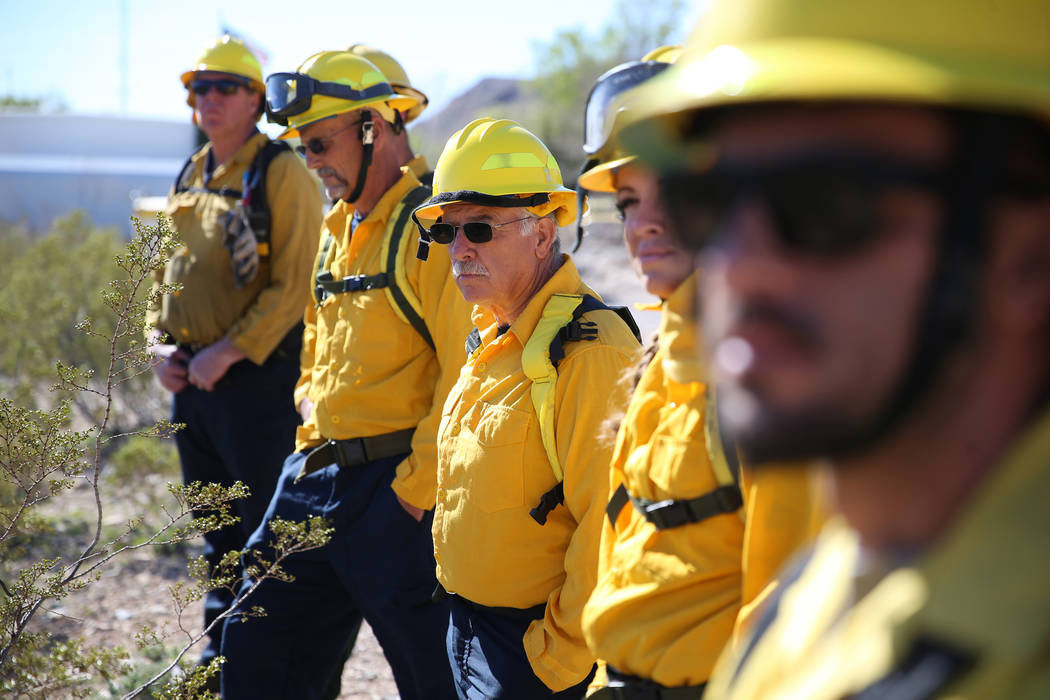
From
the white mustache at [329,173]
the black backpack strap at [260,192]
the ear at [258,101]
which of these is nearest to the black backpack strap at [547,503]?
the white mustache at [329,173]

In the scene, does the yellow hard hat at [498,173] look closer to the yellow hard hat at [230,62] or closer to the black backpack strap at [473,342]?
the black backpack strap at [473,342]

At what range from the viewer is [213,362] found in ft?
15.7

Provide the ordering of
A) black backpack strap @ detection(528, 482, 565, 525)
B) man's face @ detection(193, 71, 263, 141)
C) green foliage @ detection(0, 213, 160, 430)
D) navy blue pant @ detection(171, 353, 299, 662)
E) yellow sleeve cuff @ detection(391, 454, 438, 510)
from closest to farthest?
black backpack strap @ detection(528, 482, 565, 525) < yellow sleeve cuff @ detection(391, 454, 438, 510) < navy blue pant @ detection(171, 353, 299, 662) < man's face @ detection(193, 71, 263, 141) < green foliage @ detection(0, 213, 160, 430)

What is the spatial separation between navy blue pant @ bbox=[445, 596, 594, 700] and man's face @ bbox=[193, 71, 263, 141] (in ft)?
10.6

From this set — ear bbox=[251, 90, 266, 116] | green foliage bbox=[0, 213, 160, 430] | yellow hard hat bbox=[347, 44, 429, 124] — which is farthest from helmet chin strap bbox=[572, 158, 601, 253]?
green foliage bbox=[0, 213, 160, 430]

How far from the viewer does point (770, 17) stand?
3.34 ft

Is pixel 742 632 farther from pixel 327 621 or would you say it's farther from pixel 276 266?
pixel 276 266

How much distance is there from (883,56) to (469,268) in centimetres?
229

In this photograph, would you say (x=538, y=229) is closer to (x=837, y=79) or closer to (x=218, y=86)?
(x=837, y=79)

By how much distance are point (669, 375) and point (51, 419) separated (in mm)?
2027

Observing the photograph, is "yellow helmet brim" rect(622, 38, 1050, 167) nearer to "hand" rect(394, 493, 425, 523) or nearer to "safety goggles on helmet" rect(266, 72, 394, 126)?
"hand" rect(394, 493, 425, 523)

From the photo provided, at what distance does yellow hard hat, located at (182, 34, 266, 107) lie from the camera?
5.27 m

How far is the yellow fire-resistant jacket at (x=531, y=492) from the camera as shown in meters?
2.71

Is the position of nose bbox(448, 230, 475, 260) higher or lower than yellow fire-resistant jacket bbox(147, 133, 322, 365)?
higher
